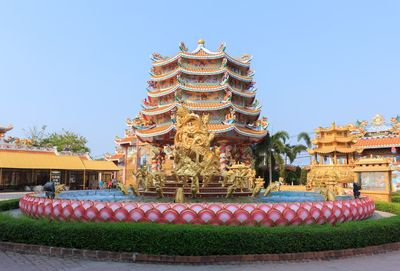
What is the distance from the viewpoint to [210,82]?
36406mm

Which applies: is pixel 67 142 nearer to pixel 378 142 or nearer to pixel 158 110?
pixel 158 110

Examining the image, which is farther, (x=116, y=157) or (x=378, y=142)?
(x=116, y=157)

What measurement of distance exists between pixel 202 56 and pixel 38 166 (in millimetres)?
22124

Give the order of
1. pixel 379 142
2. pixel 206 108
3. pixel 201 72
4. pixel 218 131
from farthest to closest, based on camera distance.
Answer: pixel 379 142 → pixel 201 72 → pixel 206 108 → pixel 218 131

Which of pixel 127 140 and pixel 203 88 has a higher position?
pixel 203 88

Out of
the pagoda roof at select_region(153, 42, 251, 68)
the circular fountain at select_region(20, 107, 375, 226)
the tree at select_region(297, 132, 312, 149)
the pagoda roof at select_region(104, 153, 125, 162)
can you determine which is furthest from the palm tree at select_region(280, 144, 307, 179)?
the circular fountain at select_region(20, 107, 375, 226)

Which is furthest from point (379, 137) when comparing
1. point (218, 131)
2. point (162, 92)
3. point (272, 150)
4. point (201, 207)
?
point (201, 207)

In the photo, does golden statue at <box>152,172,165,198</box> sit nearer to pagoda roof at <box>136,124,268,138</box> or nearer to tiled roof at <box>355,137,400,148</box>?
pagoda roof at <box>136,124,268,138</box>

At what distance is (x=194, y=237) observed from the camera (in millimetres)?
7758

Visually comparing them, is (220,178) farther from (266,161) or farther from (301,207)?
(266,161)

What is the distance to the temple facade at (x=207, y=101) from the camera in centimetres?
3369

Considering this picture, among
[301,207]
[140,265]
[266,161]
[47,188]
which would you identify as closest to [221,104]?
[266,161]

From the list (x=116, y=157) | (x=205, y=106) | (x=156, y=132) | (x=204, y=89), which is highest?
(x=204, y=89)

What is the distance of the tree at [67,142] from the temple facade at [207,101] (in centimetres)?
2685
